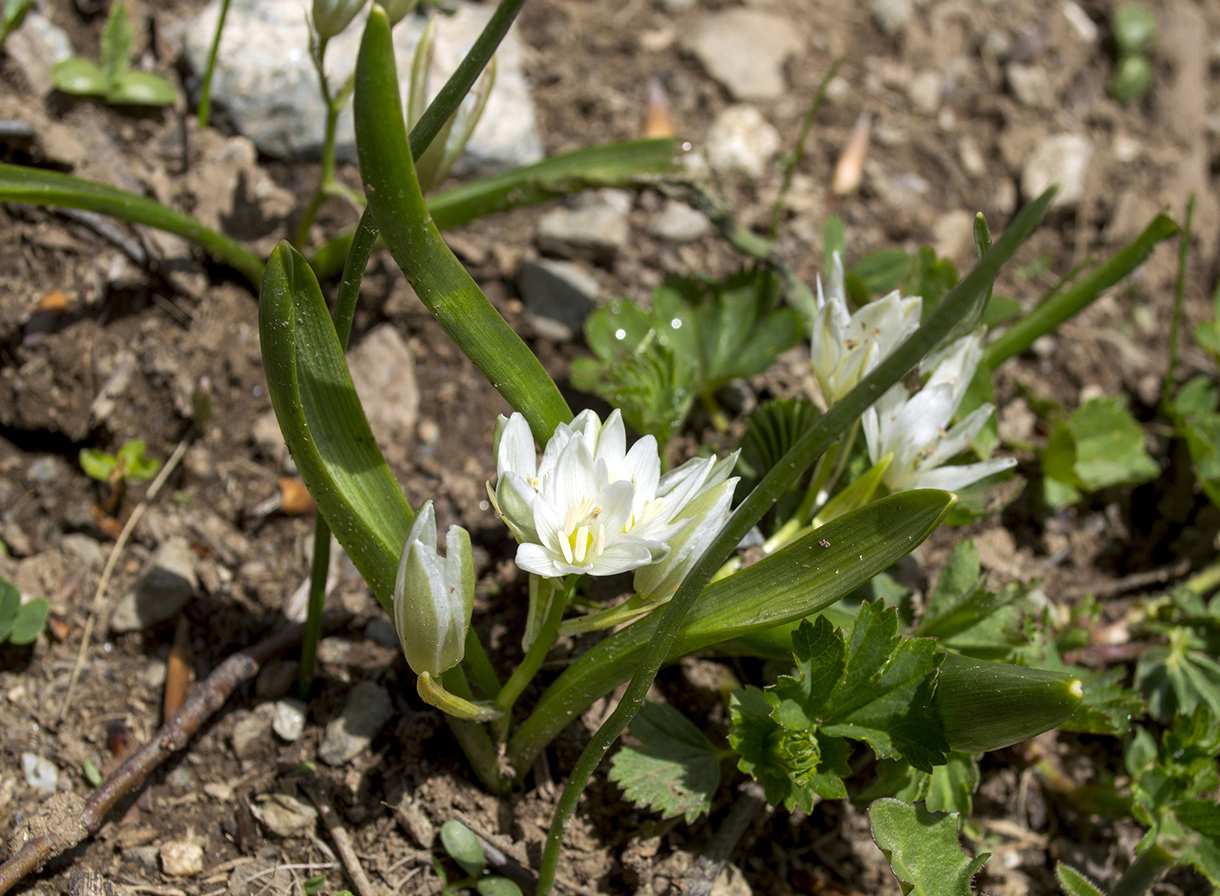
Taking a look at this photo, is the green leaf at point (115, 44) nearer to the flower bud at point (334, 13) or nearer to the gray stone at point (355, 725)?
the flower bud at point (334, 13)

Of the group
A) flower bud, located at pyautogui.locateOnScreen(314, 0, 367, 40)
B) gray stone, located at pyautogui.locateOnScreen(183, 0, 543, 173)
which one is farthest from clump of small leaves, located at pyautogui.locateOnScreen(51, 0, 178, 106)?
Answer: flower bud, located at pyautogui.locateOnScreen(314, 0, 367, 40)

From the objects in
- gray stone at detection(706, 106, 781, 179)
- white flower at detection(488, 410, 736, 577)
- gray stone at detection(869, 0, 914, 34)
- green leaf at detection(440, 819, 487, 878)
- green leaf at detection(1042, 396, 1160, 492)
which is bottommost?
green leaf at detection(440, 819, 487, 878)

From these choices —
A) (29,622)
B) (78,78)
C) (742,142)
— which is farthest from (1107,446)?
(78,78)

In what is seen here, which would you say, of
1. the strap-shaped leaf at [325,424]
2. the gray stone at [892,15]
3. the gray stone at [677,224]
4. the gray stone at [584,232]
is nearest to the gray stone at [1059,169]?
the gray stone at [892,15]

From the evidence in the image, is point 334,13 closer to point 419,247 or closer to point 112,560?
point 419,247

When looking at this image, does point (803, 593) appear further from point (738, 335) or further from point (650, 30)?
point (650, 30)

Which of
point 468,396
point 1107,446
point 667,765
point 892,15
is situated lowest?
point 667,765

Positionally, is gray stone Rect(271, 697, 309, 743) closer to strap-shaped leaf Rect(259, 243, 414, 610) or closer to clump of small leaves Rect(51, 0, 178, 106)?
strap-shaped leaf Rect(259, 243, 414, 610)
